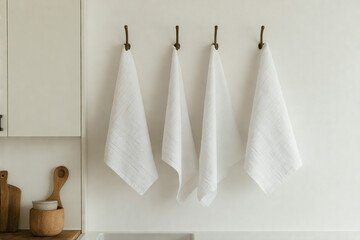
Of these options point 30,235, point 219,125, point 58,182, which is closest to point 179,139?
point 219,125

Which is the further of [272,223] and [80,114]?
[272,223]

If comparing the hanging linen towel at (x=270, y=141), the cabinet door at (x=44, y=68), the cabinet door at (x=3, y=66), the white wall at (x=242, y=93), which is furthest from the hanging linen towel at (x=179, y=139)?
the cabinet door at (x=3, y=66)

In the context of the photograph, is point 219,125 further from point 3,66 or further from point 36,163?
point 3,66

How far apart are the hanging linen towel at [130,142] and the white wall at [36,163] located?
22cm

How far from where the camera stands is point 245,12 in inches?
74.5

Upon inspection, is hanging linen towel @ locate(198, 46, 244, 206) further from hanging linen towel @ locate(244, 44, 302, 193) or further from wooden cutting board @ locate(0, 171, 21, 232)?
wooden cutting board @ locate(0, 171, 21, 232)

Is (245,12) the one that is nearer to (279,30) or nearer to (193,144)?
(279,30)

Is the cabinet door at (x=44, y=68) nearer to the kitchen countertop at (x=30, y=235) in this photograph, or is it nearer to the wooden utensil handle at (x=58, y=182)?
the wooden utensil handle at (x=58, y=182)

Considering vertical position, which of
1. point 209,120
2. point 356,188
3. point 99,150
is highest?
point 209,120

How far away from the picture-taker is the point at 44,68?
5.67 ft

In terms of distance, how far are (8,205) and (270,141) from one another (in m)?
1.21

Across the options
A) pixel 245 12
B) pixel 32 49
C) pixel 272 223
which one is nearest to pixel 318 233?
pixel 272 223

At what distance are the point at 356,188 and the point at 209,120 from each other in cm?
77

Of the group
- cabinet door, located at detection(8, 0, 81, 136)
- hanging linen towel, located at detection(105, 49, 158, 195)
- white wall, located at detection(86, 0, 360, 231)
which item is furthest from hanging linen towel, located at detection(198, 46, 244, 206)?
cabinet door, located at detection(8, 0, 81, 136)
